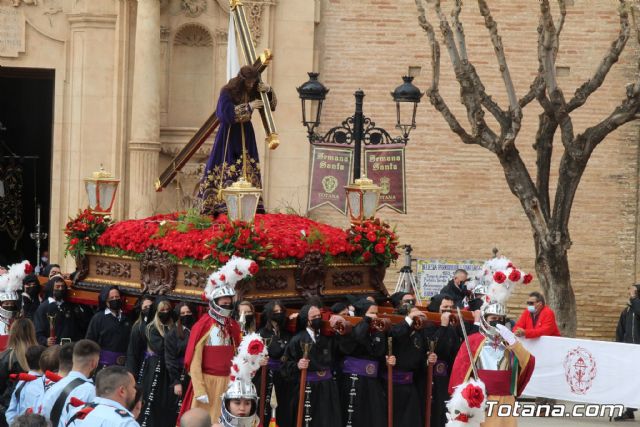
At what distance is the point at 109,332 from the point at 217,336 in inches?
101

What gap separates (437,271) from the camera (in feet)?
82.0

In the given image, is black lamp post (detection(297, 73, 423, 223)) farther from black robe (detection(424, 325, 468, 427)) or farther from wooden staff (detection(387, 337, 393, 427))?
wooden staff (detection(387, 337, 393, 427))

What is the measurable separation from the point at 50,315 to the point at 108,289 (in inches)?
40.8

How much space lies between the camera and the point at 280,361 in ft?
47.0

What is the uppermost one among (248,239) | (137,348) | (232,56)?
(232,56)

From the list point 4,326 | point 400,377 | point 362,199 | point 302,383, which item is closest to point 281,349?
point 302,383

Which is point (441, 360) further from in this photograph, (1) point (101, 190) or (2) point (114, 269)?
(1) point (101, 190)

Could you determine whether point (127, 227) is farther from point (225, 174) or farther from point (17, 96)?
point (17, 96)

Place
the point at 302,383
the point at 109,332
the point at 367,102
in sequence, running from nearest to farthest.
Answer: the point at 302,383 < the point at 109,332 < the point at 367,102

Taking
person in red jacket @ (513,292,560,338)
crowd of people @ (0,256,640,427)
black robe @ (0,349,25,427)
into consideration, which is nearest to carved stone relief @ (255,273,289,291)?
crowd of people @ (0,256,640,427)

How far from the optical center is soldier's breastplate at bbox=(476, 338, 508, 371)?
13203mm

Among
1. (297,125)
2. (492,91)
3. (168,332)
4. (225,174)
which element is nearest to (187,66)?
(297,125)

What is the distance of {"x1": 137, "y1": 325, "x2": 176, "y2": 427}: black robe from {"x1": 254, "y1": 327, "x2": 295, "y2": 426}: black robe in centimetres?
124

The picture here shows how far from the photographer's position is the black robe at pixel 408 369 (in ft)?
48.1
